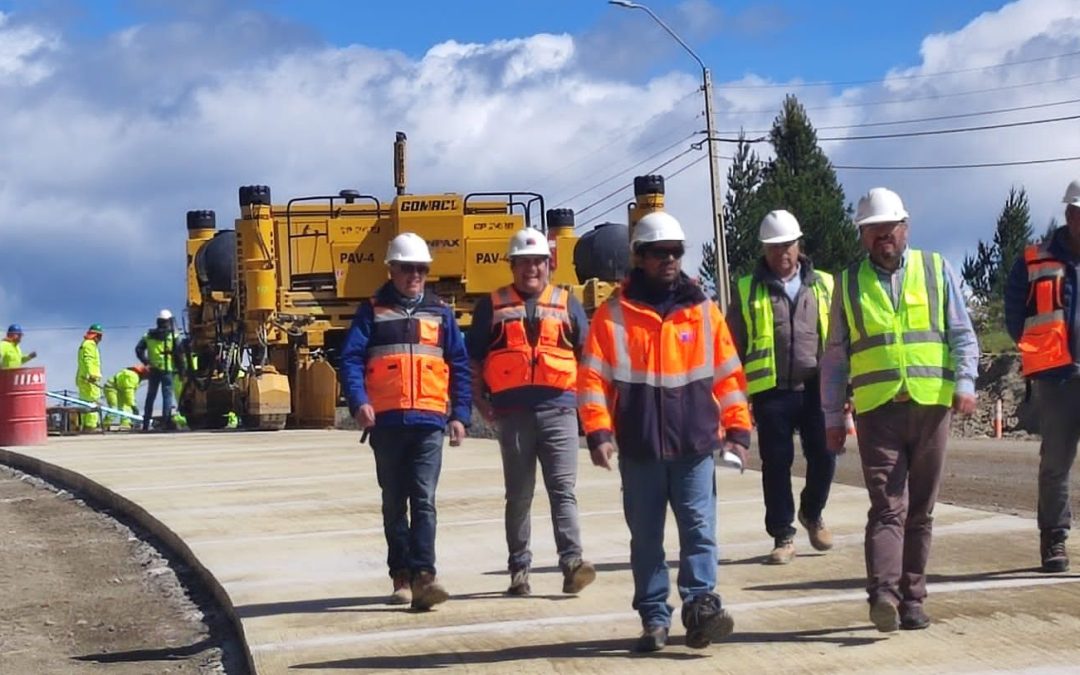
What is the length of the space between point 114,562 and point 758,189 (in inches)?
2617

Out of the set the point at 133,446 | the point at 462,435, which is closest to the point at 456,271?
the point at 133,446

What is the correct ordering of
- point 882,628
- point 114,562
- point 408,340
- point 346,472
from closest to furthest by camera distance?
point 882,628 < point 408,340 < point 114,562 < point 346,472

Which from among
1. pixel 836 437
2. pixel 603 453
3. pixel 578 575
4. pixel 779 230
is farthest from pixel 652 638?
pixel 779 230

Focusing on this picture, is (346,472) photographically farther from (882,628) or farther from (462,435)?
(882,628)

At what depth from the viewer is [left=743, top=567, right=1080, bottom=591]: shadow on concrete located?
8719 mm

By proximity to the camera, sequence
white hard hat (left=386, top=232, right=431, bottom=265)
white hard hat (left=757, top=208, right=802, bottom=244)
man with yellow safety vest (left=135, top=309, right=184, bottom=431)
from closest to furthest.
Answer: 1. white hard hat (left=386, top=232, right=431, bottom=265)
2. white hard hat (left=757, top=208, right=802, bottom=244)
3. man with yellow safety vest (left=135, top=309, right=184, bottom=431)

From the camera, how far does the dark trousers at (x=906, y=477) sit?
744 centimetres

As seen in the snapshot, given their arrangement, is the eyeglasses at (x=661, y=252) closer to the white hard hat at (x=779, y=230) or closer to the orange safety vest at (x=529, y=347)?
the orange safety vest at (x=529, y=347)

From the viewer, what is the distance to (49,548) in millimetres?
13000

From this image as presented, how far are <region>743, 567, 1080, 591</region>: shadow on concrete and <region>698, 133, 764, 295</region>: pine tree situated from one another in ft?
211

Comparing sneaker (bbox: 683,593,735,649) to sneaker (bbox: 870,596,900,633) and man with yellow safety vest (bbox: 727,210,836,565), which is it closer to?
sneaker (bbox: 870,596,900,633)

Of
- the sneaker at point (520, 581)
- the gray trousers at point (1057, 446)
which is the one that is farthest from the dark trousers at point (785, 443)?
the sneaker at point (520, 581)

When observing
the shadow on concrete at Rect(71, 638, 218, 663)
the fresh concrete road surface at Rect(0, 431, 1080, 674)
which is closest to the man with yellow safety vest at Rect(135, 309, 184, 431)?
the fresh concrete road surface at Rect(0, 431, 1080, 674)

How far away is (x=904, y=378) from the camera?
7488mm
